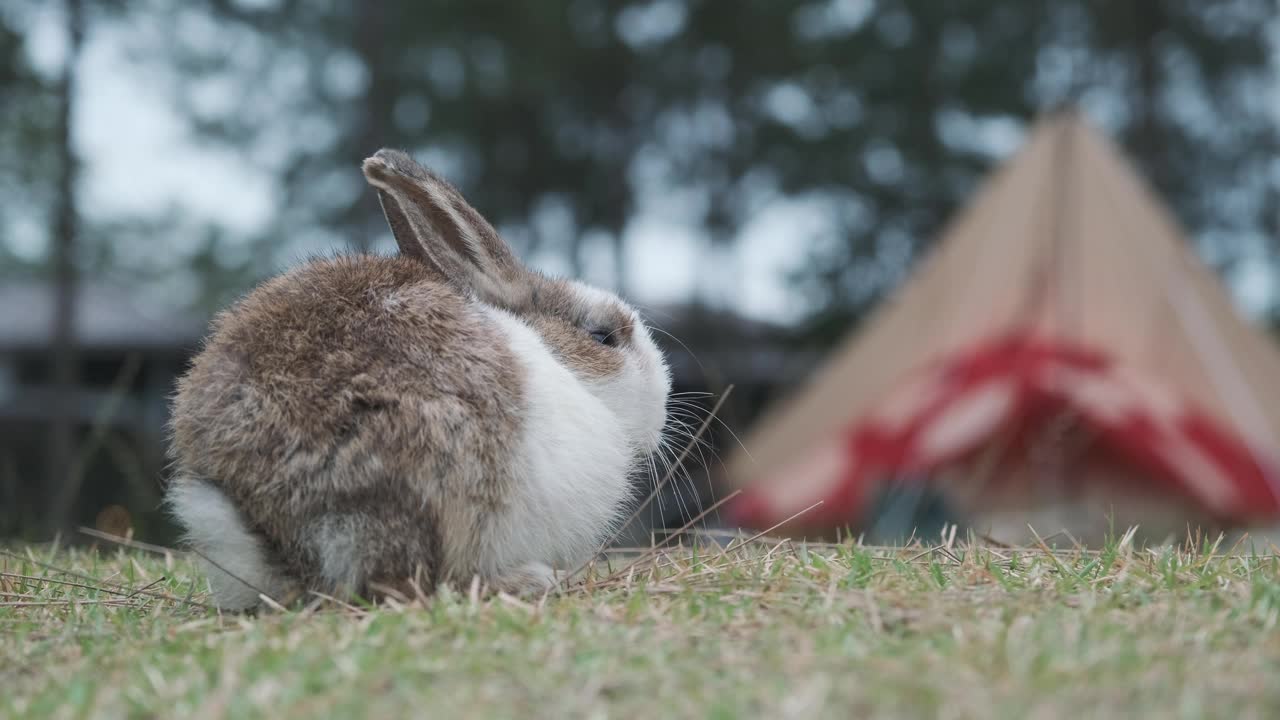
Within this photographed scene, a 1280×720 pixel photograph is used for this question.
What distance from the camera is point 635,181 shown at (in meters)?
16.9

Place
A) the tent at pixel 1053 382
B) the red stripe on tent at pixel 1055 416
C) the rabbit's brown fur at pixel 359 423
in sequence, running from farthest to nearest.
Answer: the tent at pixel 1053 382 → the red stripe on tent at pixel 1055 416 → the rabbit's brown fur at pixel 359 423

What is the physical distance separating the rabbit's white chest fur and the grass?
123 millimetres

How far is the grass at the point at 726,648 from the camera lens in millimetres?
1554

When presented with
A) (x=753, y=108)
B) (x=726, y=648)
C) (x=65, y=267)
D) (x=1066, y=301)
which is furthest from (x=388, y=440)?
(x=753, y=108)

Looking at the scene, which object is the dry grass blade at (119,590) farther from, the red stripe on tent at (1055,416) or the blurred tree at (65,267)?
the red stripe on tent at (1055,416)

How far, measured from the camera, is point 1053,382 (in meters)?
7.11

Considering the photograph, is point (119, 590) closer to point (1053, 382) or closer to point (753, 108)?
point (1053, 382)

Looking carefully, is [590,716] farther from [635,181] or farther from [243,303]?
[635,181]

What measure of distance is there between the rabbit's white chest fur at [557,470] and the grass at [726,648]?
0.12 meters

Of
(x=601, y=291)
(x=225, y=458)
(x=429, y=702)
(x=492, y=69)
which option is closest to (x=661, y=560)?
(x=601, y=291)

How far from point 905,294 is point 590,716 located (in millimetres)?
8561

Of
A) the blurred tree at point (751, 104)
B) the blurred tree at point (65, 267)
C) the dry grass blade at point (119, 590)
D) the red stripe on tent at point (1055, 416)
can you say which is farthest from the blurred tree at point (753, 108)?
the dry grass blade at point (119, 590)

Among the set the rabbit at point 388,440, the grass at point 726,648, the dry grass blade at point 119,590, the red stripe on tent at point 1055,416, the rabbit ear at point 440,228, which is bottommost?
the red stripe on tent at point 1055,416

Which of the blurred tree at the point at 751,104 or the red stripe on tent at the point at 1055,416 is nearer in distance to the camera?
the red stripe on tent at the point at 1055,416
